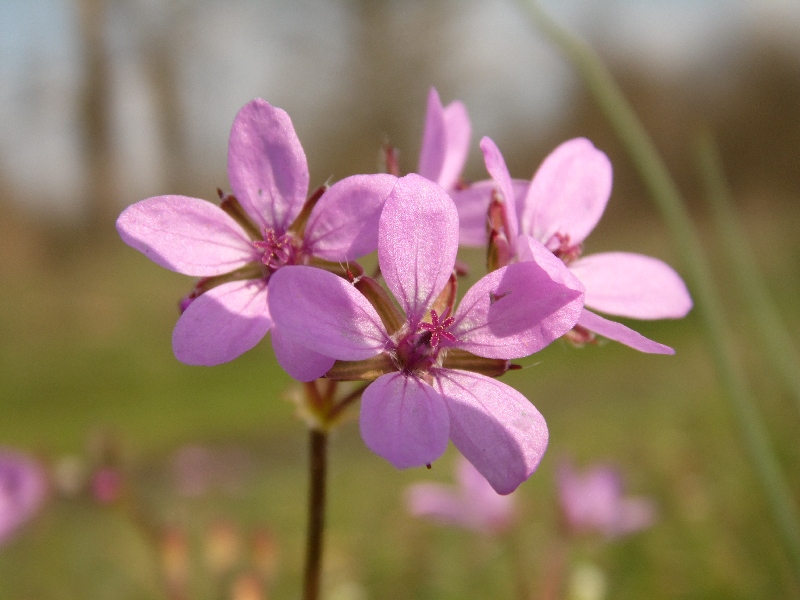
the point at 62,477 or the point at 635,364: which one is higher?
the point at 62,477

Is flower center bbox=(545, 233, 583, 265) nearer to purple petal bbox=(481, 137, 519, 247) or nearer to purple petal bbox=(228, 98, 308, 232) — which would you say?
purple petal bbox=(481, 137, 519, 247)

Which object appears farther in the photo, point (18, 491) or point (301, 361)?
point (18, 491)

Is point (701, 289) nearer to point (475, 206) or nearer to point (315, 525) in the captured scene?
point (475, 206)

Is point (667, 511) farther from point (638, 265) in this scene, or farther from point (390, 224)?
point (390, 224)

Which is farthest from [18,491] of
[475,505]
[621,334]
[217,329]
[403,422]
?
[621,334]

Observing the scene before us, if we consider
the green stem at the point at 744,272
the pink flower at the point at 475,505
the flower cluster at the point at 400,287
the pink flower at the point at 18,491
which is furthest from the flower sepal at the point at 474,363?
the pink flower at the point at 18,491

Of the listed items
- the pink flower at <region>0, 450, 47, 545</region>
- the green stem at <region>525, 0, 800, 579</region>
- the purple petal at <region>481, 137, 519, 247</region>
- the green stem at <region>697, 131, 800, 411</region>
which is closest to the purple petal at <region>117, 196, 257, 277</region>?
the purple petal at <region>481, 137, 519, 247</region>

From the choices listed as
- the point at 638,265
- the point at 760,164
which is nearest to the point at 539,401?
the point at 638,265
